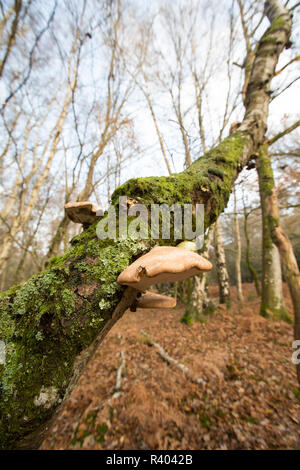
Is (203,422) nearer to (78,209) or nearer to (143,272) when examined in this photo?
(143,272)

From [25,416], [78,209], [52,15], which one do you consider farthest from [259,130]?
[25,416]

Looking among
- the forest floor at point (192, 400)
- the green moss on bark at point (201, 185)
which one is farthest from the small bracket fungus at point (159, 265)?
the forest floor at point (192, 400)

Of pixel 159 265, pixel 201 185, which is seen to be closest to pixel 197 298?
pixel 201 185

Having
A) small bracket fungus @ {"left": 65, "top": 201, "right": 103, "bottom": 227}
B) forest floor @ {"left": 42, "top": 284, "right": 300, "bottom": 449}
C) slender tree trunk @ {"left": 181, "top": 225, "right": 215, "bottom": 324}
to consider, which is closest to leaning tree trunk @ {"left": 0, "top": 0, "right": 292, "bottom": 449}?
small bracket fungus @ {"left": 65, "top": 201, "right": 103, "bottom": 227}

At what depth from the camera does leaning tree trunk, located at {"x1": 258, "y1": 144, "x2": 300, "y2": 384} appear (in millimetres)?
2963

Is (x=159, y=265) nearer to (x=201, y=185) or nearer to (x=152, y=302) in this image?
(x=152, y=302)

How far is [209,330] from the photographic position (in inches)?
253

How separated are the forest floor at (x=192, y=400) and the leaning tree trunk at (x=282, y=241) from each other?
3.78ft

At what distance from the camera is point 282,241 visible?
3400mm

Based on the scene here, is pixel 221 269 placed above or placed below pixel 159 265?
below

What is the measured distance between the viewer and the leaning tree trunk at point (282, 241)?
2.96 metres

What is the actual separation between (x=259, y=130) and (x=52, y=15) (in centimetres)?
296

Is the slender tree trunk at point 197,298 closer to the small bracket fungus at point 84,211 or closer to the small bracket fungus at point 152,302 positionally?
the small bracket fungus at point 152,302

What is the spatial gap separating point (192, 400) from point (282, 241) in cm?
318
